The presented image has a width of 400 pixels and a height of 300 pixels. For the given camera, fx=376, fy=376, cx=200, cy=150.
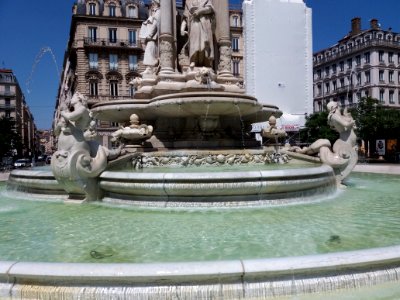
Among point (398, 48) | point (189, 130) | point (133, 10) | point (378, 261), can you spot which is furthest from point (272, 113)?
point (398, 48)

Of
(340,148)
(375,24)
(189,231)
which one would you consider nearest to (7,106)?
(375,24)

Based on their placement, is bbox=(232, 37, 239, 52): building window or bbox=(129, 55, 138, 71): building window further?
bbox=(232, 37, 239, 52): building window

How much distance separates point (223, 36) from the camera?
36.5ft

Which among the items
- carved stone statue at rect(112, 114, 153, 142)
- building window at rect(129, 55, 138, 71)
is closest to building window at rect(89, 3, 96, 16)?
building window at rect(129, 55, 138, 71)

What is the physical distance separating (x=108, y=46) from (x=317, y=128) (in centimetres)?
2706

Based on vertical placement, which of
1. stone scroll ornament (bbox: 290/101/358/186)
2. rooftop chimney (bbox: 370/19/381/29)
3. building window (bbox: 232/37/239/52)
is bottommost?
stone scroll ornament (bbox: 290/101/358/186)

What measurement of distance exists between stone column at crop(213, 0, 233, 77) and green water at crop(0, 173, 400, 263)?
6.14m

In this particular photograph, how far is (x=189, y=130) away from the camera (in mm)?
9883

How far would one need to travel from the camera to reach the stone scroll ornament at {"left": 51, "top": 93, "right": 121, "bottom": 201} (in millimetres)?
6121

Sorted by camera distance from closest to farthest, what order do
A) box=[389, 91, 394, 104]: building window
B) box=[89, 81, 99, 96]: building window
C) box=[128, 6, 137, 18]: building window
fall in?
box=[89, 81, 99, 96]: building window → box=[128, 6, 137, 18]: building window → box=[389, 91, 394, 104]: building window

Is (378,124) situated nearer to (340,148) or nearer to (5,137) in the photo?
(340,148)

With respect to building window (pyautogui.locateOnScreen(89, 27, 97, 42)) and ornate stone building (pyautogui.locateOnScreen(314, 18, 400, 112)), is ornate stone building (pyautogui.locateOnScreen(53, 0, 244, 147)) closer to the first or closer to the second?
building window (pyautogui.locateOnScreen(89, 27, 97, 42))

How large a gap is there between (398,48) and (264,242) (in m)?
57.9

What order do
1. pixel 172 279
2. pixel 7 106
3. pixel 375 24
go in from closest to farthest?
pixel 172 279 → pixel 375 24 → pixel 7 106
